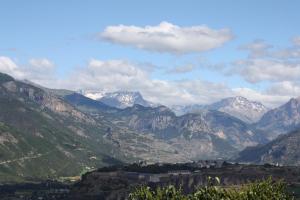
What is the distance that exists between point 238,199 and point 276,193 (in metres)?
9.92

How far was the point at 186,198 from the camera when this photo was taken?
14962 centimetres

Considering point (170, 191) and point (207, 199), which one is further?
point (170, 191)

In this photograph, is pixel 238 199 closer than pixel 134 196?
Yes

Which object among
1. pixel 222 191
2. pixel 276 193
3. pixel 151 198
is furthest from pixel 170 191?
pixel 276 193

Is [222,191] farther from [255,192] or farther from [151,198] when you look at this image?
[151,198]

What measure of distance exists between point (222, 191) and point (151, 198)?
20.2 metres

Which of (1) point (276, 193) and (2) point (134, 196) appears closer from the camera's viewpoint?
(1) point (276, 193)

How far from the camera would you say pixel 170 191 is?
154000 mm

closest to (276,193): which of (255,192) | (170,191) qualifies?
(255,192)

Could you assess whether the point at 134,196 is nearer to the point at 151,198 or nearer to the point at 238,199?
the point at 151,198

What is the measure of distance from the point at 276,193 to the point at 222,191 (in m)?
13.8

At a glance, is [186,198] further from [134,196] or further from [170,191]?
[134,196]

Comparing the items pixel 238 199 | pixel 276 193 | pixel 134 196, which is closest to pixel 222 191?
pixel 238 199

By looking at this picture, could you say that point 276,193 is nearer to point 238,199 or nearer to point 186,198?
point 238,199
